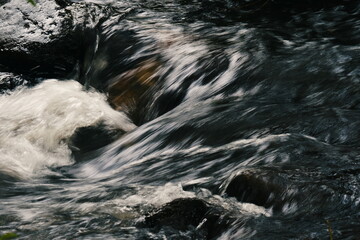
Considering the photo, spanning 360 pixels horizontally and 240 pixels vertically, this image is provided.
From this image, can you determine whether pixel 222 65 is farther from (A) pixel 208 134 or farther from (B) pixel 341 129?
(B) pixel 341 129

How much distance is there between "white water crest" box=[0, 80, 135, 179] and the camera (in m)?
5.88

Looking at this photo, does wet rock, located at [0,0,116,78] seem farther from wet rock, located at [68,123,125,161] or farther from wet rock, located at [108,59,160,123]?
wet rock, located at [68,123,125,161]

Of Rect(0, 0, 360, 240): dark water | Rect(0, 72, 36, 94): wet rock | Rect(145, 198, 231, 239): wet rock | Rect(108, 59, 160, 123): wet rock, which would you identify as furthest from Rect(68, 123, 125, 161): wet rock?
Rect(145, 198, 231, 239): wet rock

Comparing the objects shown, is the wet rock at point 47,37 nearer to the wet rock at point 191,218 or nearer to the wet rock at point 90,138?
the wet rock at point 90,138

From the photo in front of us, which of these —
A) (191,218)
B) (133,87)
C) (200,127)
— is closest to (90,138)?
(133,87)

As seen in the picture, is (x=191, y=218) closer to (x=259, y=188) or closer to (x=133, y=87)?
(x=259, y=188)

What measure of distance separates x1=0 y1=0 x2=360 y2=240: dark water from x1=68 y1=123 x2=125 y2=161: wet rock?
0.03m

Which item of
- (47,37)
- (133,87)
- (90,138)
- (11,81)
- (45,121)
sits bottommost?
(90,138)

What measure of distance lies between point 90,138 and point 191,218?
3008 mm

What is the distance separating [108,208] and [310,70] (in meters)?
2.57

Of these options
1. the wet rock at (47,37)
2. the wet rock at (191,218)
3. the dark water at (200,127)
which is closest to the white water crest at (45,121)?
the dark water at (200,127)

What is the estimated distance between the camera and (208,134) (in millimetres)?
5090

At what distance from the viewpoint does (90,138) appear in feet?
20.8

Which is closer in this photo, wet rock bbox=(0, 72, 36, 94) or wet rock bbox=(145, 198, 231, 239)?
wet rock bbox=(145, 198, 231, 239)
